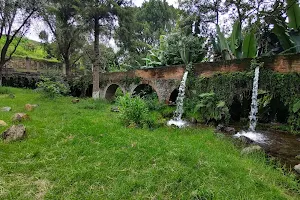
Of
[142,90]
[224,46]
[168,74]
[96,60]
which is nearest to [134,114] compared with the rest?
[168,74]

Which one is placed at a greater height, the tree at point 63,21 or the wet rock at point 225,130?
the tree at point 63,21

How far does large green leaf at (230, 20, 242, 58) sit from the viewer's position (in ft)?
29.2

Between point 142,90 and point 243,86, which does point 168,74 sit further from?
point 243,86

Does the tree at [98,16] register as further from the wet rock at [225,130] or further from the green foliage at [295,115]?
the green foliage at [295,115]

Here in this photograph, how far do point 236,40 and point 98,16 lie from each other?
817cm

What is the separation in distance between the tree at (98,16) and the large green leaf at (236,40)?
22.5 ft

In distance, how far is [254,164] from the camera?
160 inches

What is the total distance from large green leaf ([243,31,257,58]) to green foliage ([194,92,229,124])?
82.0 inches

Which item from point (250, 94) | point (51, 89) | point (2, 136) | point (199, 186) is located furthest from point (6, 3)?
point (199, 186)

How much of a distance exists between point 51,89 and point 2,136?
22.3 feet

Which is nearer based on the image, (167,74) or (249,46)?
(249,46)


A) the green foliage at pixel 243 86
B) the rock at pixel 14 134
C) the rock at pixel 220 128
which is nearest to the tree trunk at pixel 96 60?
the green foliage at pixel 243 86

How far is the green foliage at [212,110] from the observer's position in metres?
7.48

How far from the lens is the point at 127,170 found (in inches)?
137
